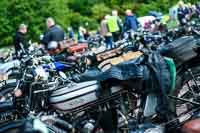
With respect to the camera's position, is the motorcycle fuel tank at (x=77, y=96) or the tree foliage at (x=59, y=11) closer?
the motorcycle fuel tank at (x=77, y=96)

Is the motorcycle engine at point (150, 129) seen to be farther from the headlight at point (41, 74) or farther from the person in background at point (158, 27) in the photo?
the person in background at point (158, 27)

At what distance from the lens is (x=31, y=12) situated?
32.8 meters

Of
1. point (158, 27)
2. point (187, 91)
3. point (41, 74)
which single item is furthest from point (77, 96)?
point (158, 27)

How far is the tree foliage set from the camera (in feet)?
107

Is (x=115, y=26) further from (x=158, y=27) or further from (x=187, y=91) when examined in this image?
(x=187, y=91)

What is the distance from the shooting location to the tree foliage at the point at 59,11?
107ft

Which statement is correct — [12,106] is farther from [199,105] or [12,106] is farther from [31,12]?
[31,12]

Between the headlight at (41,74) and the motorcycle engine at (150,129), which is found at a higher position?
the headlight at (41,74)

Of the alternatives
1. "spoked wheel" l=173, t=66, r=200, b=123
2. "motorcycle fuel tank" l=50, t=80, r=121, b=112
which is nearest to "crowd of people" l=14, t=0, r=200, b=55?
"motorcycle fuel tank" l=50, t=80, r=121, b=112

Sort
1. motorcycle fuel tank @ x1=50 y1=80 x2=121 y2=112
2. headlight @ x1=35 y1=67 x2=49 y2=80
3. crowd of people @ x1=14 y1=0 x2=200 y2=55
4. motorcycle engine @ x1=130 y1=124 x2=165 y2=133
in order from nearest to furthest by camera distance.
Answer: motorcycle engine @ x1=130 y1=124 x2=165 y2=133 < motorcycle fuel tank @ x1=50 y1=80 x2=121 y2=112 < headlight @ x1=35 y1=67 x2=49 y2=80 < crowd of people @ x1=14 y1=0 x2=200 y2=55

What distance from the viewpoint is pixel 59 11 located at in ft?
114

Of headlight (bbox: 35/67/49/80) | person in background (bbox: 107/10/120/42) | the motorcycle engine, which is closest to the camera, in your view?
the motorcycle engine

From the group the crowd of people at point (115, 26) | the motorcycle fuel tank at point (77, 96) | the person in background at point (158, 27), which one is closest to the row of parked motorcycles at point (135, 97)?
the motorcycle fuel tank at point (77, 96)

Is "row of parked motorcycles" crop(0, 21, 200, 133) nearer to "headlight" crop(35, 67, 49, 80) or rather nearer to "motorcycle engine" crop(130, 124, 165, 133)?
"motorcycle engine" crop(130, 124, 165, 133)
